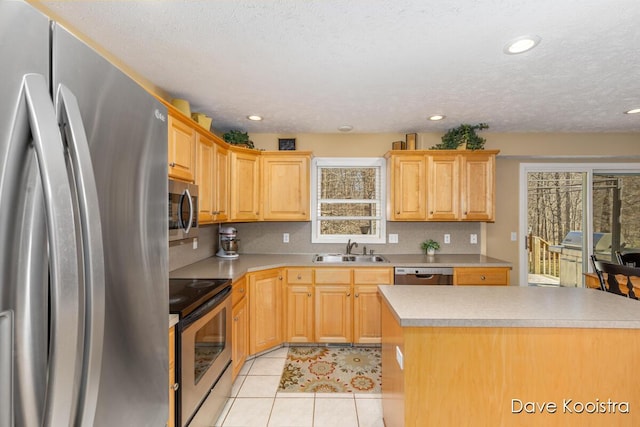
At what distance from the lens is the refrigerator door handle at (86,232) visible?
589mm

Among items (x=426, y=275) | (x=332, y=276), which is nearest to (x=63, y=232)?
(x=332, y=276)

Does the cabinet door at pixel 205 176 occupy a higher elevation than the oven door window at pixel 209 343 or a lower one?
higher

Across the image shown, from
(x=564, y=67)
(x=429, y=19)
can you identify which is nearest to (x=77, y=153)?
(x=429, y=19)

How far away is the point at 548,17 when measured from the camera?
1.56m

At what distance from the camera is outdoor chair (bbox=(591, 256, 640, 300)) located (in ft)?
6.53

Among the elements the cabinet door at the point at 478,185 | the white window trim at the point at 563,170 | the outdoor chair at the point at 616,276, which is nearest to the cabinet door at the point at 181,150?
the cabinet door at the point at 478,185

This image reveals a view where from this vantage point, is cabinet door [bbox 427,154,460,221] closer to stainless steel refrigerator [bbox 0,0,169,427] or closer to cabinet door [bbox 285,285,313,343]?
cabinet door [bbox 285,285,313,343]

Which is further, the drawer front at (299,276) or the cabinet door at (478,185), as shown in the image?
the cabinet door at (478,185)

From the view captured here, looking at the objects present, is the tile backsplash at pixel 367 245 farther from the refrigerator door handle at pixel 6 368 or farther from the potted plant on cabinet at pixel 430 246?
the refrigerator door handle at pixel 6 368

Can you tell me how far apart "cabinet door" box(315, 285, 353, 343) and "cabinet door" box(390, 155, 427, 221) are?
113 centimetres

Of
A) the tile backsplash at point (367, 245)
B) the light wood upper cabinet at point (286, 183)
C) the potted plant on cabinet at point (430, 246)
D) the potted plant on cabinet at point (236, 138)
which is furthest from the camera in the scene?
the tile backsplash at point (367, 245)

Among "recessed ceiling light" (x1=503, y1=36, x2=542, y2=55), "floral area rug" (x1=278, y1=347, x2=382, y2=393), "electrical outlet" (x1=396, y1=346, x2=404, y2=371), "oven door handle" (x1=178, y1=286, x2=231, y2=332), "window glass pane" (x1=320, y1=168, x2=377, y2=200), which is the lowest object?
"floral area rug" (x1=278, y1=347, x2=382, y2=393)

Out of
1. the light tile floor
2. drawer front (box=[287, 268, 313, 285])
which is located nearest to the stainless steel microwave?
drawer front (box=[287, 268, 313, 285])

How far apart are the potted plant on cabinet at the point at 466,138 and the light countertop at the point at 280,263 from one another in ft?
4.23
